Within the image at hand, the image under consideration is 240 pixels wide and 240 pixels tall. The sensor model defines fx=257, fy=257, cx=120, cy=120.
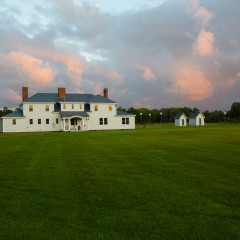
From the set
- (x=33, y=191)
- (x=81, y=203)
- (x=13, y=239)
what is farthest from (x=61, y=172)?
(x=13, y=239)

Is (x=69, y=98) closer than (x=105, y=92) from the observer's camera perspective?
Yes

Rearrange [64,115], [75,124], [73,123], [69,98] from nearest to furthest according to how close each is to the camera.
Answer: [64,115]
[75,124]
[73,123]
[69,98]

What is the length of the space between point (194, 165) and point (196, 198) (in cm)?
401

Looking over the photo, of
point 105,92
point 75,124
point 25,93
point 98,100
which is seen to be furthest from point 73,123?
point 25,93

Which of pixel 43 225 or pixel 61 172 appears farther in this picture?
pixel 61 172

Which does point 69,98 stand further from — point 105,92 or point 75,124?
point 105,92

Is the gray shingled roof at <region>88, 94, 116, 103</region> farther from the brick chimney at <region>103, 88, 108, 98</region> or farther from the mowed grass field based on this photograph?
the mowed grass field

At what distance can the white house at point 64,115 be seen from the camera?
151 ft

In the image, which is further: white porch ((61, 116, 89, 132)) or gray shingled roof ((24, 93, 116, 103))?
gray shingled roof ((24, 93, 116, 103))

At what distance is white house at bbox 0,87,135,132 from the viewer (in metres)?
46.1

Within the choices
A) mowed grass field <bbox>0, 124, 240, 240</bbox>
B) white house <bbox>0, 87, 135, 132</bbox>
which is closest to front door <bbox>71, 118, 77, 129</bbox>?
white house <bbox>0, 87, 135, 132</bbox>

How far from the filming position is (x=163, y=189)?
672 cm

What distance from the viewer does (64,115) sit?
45969mm

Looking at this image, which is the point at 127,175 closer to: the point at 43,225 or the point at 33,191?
the point at 33,191
